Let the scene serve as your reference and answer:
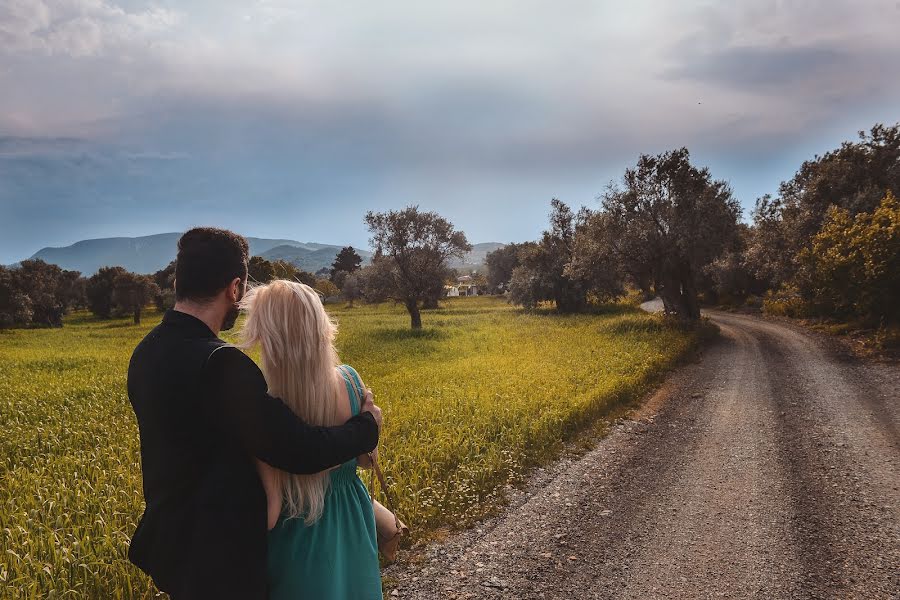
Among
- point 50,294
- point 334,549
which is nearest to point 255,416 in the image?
point 334,549

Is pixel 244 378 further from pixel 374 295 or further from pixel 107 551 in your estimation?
pixel 374 295

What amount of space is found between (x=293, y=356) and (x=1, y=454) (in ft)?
39.3

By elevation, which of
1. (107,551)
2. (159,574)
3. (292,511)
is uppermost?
(292,511)

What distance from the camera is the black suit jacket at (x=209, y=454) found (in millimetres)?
2348

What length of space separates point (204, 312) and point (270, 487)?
1050 mm

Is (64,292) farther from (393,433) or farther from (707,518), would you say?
(707,518)

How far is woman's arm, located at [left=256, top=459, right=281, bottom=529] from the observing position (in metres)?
2.53

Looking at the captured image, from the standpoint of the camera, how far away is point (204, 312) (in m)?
2.73

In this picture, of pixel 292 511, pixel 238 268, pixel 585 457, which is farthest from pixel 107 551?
pixel 585 457

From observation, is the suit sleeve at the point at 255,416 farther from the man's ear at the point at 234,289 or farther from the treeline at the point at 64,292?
the treeline at the point at 64,292

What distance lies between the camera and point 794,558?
6238 millimetres

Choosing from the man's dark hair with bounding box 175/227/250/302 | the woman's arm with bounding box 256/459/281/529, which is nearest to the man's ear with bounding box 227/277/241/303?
the man's dark hair with bounding box 175/227/250/302

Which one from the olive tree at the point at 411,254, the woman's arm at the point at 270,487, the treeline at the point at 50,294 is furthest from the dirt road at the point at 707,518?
the treeline at the point at 50,294

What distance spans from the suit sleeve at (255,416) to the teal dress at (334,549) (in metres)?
0.62
